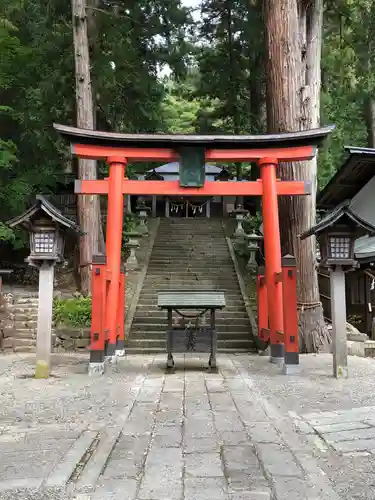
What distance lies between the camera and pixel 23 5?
49.5 feet

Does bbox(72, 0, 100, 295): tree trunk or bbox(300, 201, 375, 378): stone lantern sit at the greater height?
bbox(72, 0, 100, 295): tree trunk

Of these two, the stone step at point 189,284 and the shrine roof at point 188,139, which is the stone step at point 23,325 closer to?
the stone step at point 189,284

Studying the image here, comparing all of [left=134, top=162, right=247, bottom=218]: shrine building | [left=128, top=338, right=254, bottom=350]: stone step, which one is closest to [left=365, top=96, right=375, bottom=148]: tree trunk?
[left=134, top=162, right=247, bottom=218]: shrine building

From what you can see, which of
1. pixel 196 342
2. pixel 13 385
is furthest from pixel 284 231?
pixel 13 385

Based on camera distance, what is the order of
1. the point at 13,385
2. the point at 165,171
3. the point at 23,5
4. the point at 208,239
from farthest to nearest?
the point at 165,171 → the point at 208,239 → the point at 23,5 → the point at 13,385

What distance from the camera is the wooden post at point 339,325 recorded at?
703 cm

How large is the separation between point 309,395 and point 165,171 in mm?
19617

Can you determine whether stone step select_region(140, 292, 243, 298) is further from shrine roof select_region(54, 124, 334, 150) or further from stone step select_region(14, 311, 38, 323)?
shrine roof select_region(54, 124, 334, 150)

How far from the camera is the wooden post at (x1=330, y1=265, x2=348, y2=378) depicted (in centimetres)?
703

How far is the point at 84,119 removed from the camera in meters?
12.2

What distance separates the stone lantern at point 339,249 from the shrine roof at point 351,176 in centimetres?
488

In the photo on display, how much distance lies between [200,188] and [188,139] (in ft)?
3.30

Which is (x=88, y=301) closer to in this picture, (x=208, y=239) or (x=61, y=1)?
(x=208, y=239)

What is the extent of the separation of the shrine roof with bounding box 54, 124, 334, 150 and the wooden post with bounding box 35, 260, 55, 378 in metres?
2.76
